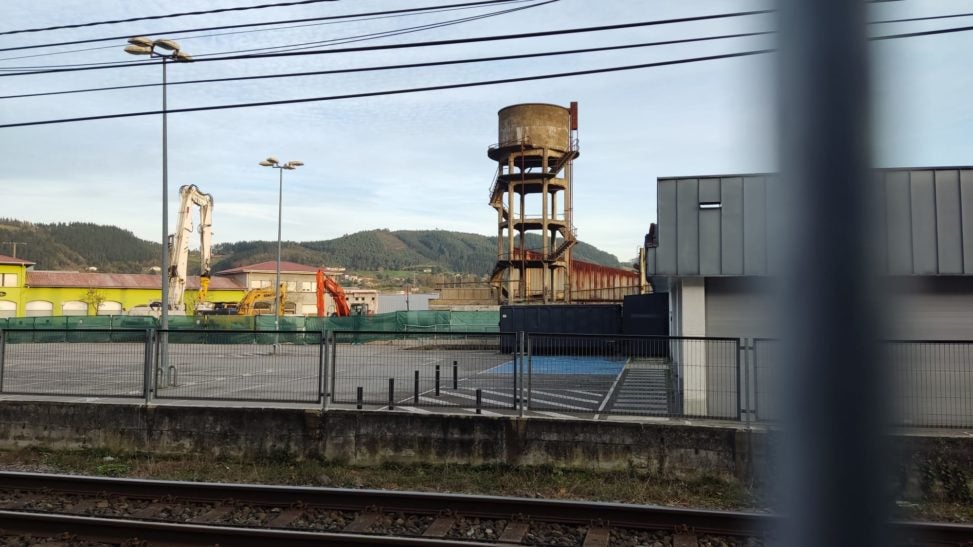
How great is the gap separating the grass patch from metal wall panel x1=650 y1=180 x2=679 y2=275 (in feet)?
16.4

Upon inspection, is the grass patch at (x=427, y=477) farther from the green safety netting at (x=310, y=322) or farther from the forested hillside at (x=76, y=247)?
the forested hillside at (x=76, y=247)

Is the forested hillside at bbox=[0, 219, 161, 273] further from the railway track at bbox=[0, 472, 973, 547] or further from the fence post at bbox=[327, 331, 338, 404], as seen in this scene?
the railway track at bbox=[0, 472, 973, 547]

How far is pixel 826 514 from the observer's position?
1450 mm

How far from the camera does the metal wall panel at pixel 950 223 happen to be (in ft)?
39.3

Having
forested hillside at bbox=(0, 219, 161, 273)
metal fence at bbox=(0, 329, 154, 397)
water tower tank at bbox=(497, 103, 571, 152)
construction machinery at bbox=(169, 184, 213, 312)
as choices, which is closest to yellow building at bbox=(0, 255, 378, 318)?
water tower tank at bbox=(497, 103, 571, 152)

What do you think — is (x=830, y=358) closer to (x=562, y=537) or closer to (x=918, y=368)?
(x=918, y=368)

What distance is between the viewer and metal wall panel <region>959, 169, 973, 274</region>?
12445 mm

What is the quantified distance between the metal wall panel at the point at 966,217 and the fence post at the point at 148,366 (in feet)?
48.0

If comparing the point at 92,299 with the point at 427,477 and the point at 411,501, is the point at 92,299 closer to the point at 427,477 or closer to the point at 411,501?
the point at 427,477

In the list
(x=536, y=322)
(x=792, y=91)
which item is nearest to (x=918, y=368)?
(x=792, y=91)

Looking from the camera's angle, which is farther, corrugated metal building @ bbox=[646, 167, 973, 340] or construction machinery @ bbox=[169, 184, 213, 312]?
construction machinery @ bbox=[169, 184, 213, 312]

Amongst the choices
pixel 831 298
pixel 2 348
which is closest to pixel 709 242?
pixel 831 298

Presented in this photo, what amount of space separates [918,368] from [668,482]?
9142 millimetres

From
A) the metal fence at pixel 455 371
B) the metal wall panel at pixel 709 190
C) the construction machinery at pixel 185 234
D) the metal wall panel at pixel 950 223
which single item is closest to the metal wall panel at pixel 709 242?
the metal wall panel at pixel 709 190
